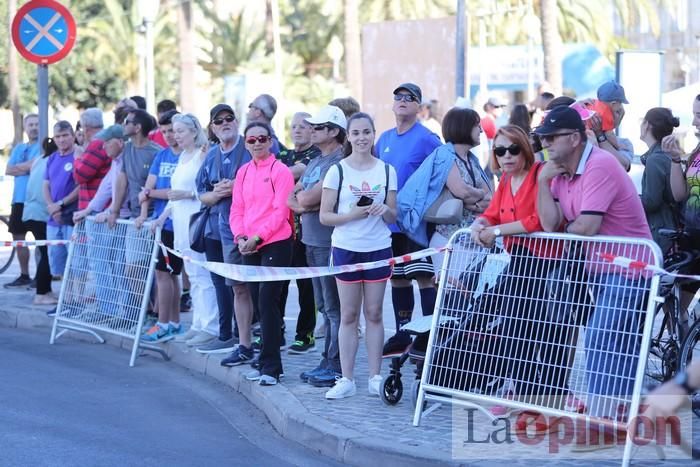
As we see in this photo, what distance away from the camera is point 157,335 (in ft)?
34.9

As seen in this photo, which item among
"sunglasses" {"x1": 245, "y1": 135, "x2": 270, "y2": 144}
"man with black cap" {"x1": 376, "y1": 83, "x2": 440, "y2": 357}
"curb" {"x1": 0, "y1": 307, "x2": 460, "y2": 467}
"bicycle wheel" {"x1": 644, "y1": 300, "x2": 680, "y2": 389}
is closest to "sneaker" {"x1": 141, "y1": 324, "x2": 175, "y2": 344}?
"curb" {"x1": 0, "y1": 307, "x2": 460, "y2": 467}

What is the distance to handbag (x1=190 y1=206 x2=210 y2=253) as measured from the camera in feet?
31.8

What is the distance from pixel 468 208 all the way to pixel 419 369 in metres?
1.34

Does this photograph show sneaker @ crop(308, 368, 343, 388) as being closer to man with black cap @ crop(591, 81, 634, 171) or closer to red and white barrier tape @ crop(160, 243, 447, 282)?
red and white barrier tape @ crop(160, 243, 447, 282)

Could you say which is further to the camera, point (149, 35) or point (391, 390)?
point (149, 35)

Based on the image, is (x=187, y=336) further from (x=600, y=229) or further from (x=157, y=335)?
(x=600, y=229)

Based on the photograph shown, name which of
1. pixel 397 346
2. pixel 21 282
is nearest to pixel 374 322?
pixel 397 346

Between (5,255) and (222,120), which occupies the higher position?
(222,120)

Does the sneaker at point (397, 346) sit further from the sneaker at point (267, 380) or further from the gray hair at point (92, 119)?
the gray hair at point (92, 119)

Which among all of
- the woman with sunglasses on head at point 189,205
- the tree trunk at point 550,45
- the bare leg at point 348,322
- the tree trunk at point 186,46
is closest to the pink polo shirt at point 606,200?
the bare leg at point 348,322

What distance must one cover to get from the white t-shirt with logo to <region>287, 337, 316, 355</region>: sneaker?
2155mm

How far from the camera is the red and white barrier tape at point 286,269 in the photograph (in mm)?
7712

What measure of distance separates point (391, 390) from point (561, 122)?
2.25 m

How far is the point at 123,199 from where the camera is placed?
11133 mm
